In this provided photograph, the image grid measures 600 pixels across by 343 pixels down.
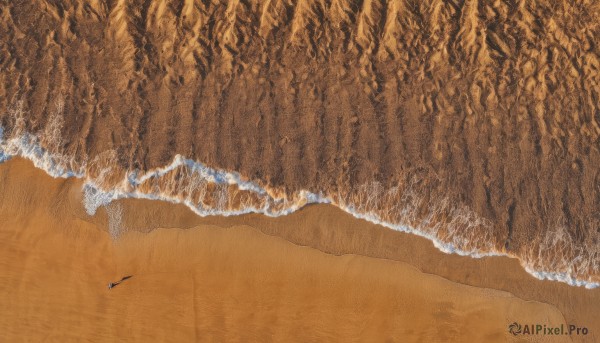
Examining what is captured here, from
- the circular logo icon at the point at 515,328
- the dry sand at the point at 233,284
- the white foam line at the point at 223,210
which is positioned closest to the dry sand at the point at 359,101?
the white foam line at the point at 223,210

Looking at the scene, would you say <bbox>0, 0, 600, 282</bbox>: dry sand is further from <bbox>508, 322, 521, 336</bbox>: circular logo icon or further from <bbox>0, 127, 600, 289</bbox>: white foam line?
<bbox>508, 322, 521, 336</bbox>: circular logo icon

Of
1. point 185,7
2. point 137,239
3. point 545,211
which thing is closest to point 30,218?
point 137,239

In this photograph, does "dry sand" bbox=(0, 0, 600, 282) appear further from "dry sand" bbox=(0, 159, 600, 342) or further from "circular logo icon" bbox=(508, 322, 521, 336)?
"circular logo icon" bbox=(508, 322, 521, 336)

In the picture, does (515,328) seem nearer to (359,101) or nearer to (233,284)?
(359,101)

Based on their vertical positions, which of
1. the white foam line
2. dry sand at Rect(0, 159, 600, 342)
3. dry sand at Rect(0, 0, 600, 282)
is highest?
dry sand at Rect(0, 0, 600, 282)

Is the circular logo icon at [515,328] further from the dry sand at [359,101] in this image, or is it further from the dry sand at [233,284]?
the dry sand at [359,101]

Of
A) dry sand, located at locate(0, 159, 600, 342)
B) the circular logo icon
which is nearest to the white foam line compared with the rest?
dry sand, located at locate(0, 159, 600, 342)

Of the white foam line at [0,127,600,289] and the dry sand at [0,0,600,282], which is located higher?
the dry sand at [0,0,600,282]

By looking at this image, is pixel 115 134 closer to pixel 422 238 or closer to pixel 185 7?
pixel 185 7

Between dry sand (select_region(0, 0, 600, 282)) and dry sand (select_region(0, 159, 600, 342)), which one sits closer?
dry sand (select_region(0, 159, 600, 342))
